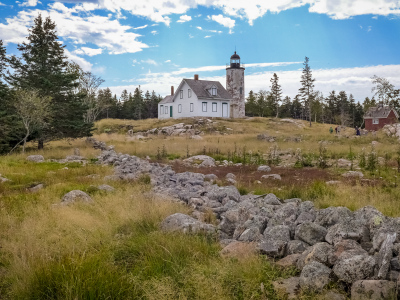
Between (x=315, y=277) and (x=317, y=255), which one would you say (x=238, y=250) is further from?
(x=315, y=277)

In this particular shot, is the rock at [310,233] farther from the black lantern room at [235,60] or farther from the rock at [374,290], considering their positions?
the black lantern room at [235,60]

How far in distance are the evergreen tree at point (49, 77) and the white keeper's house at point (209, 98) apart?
2356 cm

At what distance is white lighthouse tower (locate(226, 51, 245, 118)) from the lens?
54831mm

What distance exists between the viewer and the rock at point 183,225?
5.79 meters

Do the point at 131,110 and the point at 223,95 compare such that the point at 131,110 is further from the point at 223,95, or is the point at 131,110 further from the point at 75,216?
the point at 75,216

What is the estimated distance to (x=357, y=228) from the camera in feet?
16.4

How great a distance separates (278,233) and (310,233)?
48 centimetres

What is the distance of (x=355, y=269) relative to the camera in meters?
3.96

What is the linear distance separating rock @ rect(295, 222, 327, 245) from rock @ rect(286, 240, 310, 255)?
12 centimetres

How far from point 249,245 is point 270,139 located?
26192 mm

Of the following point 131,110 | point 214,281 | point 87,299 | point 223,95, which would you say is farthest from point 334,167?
point 131,110

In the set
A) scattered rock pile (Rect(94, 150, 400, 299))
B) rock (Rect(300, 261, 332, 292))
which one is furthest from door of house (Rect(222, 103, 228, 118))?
rock (Rect(300, 261, 332, 292))

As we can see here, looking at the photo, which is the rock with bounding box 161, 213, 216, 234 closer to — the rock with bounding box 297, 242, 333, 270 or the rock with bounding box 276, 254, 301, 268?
the rock with bounding box 276, 254, 301, 268

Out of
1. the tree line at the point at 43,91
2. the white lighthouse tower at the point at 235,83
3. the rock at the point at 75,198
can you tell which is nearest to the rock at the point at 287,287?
the rock at the point at 75,198
